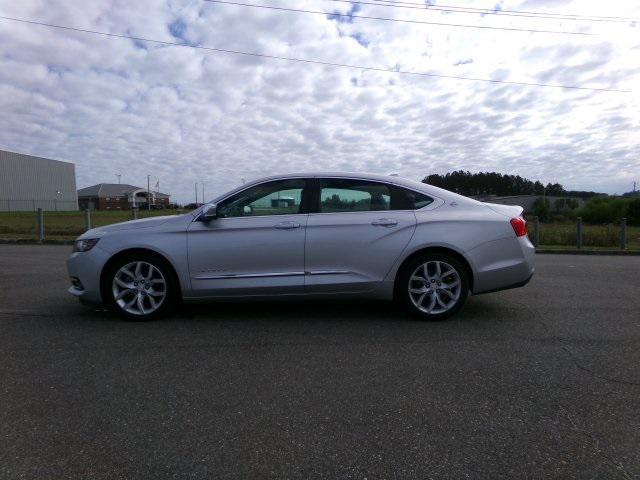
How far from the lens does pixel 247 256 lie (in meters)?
5.18

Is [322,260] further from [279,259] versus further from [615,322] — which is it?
[615,322]

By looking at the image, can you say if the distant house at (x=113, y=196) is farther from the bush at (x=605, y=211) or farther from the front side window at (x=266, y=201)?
the front side window at (x=266, y=201)

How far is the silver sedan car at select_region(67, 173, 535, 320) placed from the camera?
17.0ft

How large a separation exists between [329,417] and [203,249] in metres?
2.65

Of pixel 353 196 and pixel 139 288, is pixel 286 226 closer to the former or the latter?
pixel 353 196

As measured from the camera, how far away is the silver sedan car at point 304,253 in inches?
204

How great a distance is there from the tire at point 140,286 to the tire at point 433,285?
7.97ft

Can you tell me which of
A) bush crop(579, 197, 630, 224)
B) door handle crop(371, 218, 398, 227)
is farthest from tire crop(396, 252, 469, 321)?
bush crop(579, 197, 630, 224)

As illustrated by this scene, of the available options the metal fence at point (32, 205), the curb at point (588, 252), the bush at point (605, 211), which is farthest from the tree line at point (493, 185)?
the curb at point (588, 252)

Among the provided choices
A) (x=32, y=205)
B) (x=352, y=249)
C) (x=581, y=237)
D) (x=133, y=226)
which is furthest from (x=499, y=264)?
(x=32, y=205)

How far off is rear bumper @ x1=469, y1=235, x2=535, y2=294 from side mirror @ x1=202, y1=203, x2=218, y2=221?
2.70 meters

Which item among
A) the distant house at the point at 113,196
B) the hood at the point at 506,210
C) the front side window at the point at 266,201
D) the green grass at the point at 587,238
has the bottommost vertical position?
the green grass at the point at 587,238

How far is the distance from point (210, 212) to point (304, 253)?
106 centimetres

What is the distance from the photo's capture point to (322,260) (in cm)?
521
